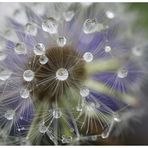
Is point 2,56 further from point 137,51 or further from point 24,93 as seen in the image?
point 137,51

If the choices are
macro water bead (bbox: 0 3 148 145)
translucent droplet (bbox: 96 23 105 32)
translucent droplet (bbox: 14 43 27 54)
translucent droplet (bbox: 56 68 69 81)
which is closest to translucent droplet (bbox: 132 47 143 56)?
macro water bead (bbox: 0 3 148 145)

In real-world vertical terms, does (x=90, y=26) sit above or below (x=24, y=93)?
above

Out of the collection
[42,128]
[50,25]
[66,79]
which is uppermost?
[50,25]

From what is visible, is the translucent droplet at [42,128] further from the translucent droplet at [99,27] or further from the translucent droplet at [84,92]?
the translucent droplet at [99,27]

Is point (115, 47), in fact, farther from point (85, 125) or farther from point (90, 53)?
point (85, 125)

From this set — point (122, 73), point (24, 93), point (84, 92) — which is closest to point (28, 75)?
point (24, 93)

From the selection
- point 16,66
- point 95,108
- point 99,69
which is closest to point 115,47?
point 99,69

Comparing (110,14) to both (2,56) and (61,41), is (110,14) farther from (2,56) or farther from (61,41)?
(2,56)
